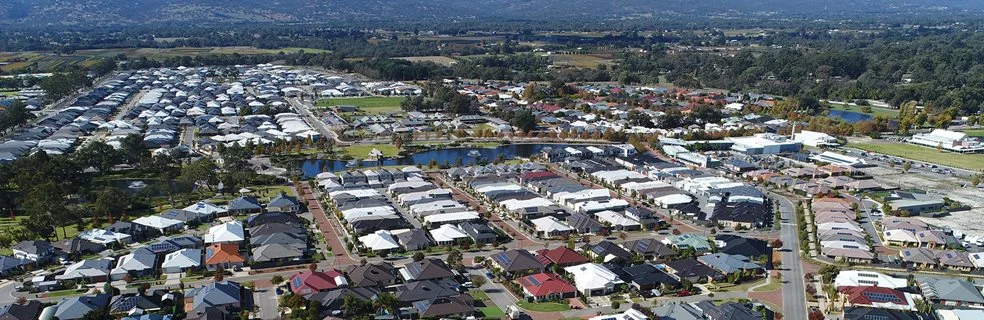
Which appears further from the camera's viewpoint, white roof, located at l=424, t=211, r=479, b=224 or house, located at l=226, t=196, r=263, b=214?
house, located at l=226, t=196, r=263, b=214

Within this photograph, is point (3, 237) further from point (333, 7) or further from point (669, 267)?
point (333, 7)

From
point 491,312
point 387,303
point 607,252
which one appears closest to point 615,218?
point 607,252

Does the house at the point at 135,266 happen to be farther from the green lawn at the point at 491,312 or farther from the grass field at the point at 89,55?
the grass field at the point at 89,55

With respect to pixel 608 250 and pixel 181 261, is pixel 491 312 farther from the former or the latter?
pixel 181 261

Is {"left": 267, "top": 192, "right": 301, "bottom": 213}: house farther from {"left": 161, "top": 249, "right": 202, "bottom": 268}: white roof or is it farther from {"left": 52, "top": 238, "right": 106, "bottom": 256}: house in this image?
{"left": 52, "top": 238, "right": 106, "bottom": 256}: house

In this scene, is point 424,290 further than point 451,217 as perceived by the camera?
No

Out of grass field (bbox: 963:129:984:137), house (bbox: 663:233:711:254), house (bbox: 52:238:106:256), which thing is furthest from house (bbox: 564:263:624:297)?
grass field (bbox: 963:129:984:137)
